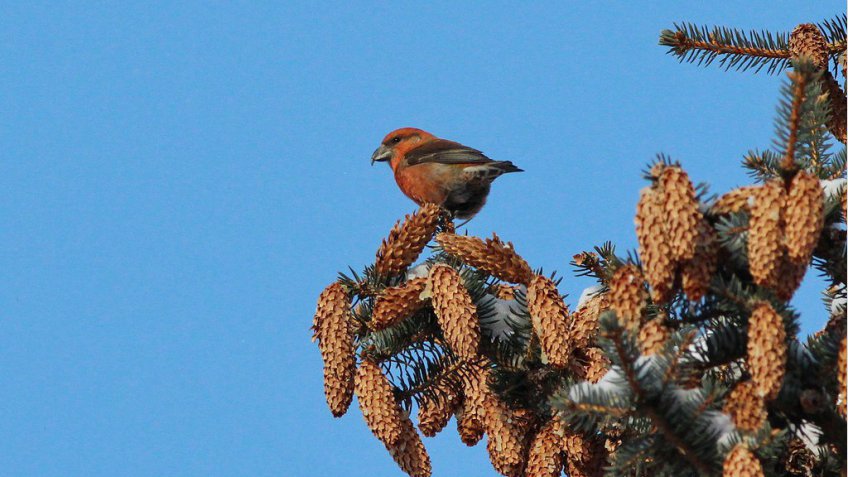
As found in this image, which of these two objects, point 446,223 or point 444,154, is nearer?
point 446,223

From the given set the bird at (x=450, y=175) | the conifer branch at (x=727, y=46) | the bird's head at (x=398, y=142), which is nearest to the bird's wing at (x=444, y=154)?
the bird at (x=450, y=175)

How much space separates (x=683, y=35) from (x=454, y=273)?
4.54 feet

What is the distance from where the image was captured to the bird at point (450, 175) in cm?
601

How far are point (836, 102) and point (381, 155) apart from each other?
12.4ft

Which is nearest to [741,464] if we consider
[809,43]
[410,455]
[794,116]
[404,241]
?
[794,116]

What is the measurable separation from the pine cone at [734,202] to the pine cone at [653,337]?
0.83 feet

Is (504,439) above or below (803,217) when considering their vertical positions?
above

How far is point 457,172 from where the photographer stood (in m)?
6.02

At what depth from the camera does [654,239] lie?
75.8 inches

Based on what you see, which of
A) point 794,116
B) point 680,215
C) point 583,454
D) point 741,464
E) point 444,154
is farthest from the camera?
point 444,154

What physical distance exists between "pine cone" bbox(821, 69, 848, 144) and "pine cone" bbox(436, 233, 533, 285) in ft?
3.88

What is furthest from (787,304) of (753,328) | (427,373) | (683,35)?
(683,35)

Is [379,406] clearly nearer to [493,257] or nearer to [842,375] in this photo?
[493,257]

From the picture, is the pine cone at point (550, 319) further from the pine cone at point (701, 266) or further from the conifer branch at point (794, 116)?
the conifer branch at point (794, 116)
